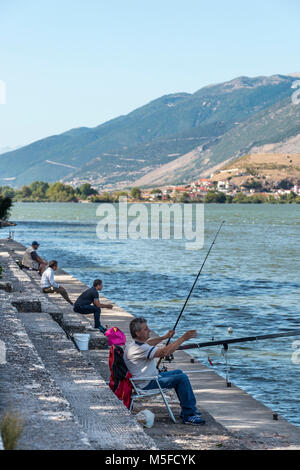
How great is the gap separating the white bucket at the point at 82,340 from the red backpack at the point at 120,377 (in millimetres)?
2903

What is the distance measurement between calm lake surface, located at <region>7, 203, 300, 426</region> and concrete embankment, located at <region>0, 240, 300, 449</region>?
112 cm

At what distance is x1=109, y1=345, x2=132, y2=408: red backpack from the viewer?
7.94m

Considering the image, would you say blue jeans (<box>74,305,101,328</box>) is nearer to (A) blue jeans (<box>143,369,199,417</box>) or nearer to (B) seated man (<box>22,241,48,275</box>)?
(A) blue jeans (<box>143,369,199,417</box>)

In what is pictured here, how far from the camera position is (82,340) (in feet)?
36.1

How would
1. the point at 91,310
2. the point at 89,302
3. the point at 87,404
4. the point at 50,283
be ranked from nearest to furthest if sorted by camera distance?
the point at 87,404, the point at 91,310, the point at 89,302, the point at 50,283

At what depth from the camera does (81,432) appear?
5375 mm

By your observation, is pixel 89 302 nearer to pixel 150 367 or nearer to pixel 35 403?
pixel 150 367

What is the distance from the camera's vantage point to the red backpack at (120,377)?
7.94m

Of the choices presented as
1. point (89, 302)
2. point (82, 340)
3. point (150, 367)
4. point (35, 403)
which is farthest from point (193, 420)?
point (89, 302)

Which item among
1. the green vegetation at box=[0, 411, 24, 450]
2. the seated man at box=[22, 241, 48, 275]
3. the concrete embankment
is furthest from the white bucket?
the seated man at box=[22, 241, 48, 275]

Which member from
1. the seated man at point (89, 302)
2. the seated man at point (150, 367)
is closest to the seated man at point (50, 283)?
the seated man at point (89, 302)

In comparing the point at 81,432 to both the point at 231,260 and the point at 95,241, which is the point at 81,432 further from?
the point at 95,241

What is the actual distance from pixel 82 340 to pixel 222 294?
54.5ft
